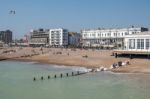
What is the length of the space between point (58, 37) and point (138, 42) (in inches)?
4602

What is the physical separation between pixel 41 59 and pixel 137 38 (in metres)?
27.8

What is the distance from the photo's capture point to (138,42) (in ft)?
206

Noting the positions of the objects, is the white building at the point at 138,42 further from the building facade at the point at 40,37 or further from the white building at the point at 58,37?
the building facade at the point at 40,37

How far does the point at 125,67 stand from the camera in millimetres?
52750

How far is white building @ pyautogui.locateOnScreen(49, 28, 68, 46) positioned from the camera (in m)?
176

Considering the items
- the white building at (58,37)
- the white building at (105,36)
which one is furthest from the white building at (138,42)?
the white building at (58,37)

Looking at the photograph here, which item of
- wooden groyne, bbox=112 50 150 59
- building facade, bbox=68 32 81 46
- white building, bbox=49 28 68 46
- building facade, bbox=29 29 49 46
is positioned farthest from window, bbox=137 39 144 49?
building facade, bbox=29 29 49 46

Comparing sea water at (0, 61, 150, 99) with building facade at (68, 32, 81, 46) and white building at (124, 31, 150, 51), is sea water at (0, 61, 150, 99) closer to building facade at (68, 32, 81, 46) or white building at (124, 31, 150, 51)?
white building at (124, 31, 150, 51)

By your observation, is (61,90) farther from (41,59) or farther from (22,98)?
(41,59)

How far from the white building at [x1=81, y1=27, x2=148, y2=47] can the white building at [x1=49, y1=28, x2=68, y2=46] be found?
60.6ft

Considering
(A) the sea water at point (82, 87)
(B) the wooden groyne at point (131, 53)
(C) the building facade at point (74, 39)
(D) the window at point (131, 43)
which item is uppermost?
(C) the building facade at point (74, 39)

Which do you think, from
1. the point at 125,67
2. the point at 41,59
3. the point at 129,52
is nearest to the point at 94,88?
the point at 125,67

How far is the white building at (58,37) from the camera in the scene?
17600cm

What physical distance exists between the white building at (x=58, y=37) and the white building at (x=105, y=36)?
60.6ft
